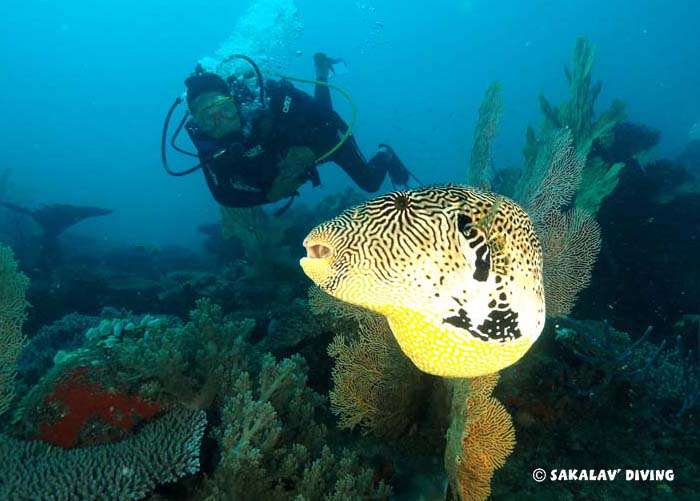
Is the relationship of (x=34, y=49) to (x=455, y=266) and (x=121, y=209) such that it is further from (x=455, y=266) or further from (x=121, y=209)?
(x=455, y=266)

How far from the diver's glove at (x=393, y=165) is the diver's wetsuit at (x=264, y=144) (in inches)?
68.6

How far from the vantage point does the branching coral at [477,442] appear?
107 inches

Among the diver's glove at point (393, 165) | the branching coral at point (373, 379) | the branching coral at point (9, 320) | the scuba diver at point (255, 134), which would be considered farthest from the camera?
the diver's glove at point (393, 165)

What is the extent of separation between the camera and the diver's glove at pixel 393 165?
9.48m

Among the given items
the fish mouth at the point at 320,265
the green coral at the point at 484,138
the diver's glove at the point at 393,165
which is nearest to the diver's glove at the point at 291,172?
the diver's glove at the point at 393,165

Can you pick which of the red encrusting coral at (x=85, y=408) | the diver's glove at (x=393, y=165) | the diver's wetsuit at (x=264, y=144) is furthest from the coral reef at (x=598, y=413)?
the diver's glove at (x=393, y=165)

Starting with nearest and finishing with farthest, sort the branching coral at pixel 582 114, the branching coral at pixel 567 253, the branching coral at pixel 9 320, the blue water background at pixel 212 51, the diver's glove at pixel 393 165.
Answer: the branching coral at pixel 9 320
the branching coral at pixel 567 253
the branching coral at pixel 582 114
the diver's glove at pixel 393 165
the blue water background at pixel 212 51

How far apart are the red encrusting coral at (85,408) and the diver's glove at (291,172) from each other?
13.8ft

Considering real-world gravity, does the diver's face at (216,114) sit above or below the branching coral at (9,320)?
above

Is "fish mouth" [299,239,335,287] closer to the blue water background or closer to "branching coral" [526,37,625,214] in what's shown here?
"branching coral" [526,37,625,214]

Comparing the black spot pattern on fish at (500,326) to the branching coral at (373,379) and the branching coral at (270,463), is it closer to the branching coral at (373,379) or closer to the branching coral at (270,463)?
the branching coral at (270,463)

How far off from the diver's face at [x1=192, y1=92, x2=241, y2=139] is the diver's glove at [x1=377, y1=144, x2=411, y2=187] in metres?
3.81

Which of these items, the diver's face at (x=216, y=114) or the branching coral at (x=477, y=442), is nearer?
the branching coral at (x=477, y=442)

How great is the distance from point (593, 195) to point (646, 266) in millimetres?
2582
